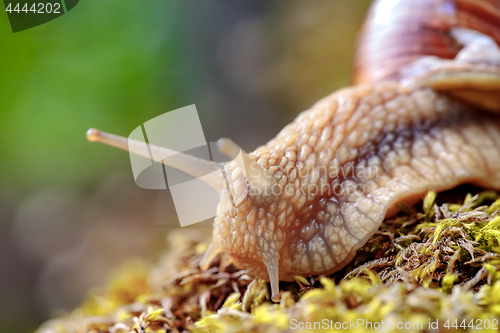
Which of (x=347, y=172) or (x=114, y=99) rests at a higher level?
(x=114, y=99)

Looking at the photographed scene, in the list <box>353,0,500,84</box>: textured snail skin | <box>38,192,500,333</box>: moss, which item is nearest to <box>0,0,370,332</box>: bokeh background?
<box>38,192,500,333</box>: moss

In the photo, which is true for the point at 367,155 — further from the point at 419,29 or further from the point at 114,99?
the point at 114,99

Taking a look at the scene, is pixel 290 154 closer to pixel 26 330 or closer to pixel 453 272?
pixel 453 272

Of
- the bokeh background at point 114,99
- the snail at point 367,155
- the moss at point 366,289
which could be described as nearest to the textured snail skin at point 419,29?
the snail at point 367,155

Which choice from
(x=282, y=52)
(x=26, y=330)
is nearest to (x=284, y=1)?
(x=282, y=52)

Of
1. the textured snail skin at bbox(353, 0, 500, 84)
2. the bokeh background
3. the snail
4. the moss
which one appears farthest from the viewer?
the bokeh background

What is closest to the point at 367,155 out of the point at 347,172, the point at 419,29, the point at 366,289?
the point at 347,172

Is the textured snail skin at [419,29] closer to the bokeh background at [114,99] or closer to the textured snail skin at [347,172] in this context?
the textured snail skin at [347,172]

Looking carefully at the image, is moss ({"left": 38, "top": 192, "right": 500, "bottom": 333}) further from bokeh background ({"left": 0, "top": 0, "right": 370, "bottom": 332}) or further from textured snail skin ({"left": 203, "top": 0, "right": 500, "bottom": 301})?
bokeh background ({"left": 0, "top": 0, "right": 370, "bottom": 332})
